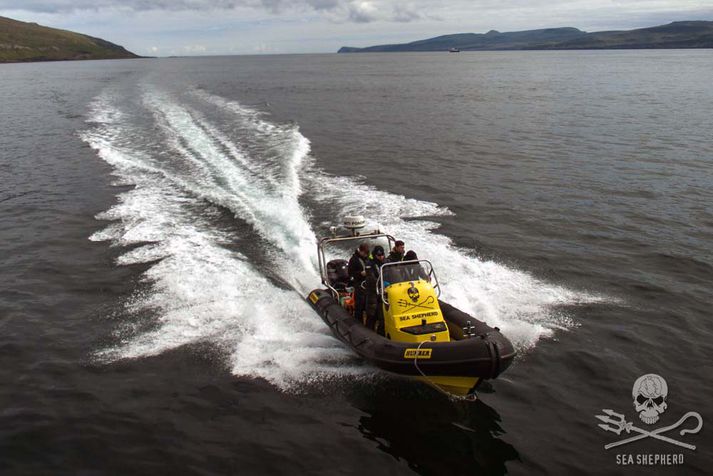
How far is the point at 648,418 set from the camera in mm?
10109

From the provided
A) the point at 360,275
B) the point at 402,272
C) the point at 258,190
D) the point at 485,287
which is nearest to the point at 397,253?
the point at 402,272

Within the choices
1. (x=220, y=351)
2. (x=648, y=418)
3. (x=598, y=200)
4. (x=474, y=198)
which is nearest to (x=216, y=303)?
(x=220, y=351)

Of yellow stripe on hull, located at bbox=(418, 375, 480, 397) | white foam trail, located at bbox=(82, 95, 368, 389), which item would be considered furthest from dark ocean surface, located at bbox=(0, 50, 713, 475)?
yellow stripe on hull, located at bbox=(418, 375, 480, 397)

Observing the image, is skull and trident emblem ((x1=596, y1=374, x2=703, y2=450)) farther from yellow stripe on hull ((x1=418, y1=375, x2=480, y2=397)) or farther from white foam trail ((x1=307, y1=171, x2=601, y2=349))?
yellow stripe on hull ((x1=418, y1=375, x2=480, y2=397))

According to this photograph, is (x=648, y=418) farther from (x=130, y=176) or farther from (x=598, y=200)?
(x=130, y=176)

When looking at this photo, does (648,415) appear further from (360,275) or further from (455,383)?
(360,275)

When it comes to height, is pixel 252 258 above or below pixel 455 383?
above

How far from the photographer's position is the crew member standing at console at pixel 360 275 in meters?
12.4

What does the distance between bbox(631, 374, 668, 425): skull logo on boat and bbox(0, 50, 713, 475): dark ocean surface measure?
7.2 inches

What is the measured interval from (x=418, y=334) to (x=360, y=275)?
2.44 metres

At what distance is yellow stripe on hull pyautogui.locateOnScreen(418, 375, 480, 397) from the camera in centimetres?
988

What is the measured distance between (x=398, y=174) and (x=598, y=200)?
938cm

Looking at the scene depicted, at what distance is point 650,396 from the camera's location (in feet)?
35.0

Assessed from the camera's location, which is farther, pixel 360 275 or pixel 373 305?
pixel 360 275
